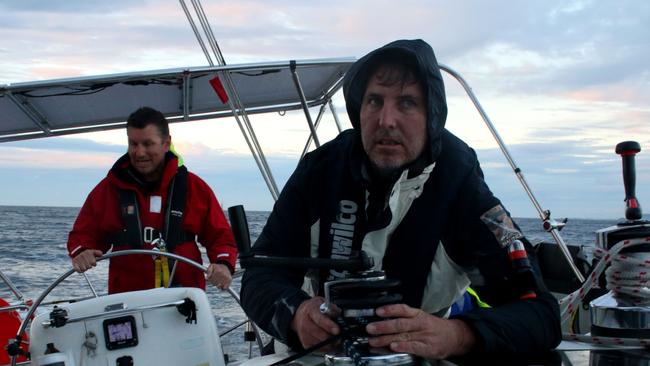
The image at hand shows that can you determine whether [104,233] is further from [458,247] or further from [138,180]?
[458,247]

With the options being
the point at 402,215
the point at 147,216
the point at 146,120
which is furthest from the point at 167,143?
the point at 402,215

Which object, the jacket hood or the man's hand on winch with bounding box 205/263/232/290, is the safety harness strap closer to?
the man's hand on winch with bounding box 205/263/232/290

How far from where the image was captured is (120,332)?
273 cm

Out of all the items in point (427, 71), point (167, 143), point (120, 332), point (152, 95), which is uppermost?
point (152, 95)

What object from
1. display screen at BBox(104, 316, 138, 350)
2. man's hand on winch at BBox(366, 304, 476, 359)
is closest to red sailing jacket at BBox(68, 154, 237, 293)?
display screen at BBox(104, 316, 138, 350)

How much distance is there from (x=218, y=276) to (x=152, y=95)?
190 cm

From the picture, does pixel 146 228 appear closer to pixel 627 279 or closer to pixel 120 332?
pixel 120 332

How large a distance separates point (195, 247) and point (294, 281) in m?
2.25

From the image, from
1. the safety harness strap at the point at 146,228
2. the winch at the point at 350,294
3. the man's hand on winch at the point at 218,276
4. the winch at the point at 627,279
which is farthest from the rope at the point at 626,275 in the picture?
the safety harness strap at the point at 146,228

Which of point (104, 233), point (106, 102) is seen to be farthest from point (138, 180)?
point (106, 102)

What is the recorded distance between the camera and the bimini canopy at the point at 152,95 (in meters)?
4.21

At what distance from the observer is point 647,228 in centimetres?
128

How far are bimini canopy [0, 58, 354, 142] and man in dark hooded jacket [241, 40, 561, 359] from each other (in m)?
2.50

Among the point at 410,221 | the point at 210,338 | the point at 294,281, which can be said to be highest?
the point at 410,221
